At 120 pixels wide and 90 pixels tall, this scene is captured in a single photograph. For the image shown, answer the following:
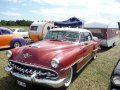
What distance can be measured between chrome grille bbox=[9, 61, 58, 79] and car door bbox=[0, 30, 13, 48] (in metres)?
6.59

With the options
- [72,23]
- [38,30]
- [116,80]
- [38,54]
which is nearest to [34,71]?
[38,54]

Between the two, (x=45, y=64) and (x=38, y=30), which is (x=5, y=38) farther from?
(x=45, y=64)

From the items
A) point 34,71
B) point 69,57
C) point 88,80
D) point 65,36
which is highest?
point 65,36

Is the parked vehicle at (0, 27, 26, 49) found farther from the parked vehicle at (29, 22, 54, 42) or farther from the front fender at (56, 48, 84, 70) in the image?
the front fender at (56, 48, 84, 70)

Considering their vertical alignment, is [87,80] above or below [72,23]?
below

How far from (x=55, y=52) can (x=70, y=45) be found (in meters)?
Result: 0.99

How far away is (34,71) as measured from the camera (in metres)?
5.14

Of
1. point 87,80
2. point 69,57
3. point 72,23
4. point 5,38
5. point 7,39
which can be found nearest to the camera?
point 69,57

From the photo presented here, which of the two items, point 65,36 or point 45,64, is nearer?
point 45,64

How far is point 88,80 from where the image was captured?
22.1 feet

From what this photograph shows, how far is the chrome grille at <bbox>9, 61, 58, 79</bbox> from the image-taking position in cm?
504

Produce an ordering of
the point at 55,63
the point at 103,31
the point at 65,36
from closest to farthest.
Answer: the point at 55,63
the point at 65,36
the point at 103,31

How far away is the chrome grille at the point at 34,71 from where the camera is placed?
5043mm

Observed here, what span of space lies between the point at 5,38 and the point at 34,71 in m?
7.26
